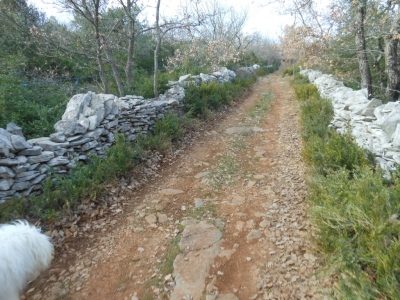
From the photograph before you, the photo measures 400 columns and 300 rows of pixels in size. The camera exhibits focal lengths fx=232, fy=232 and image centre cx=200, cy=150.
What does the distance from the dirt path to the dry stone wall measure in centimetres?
111

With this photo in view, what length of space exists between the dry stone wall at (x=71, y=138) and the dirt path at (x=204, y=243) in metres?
1.11

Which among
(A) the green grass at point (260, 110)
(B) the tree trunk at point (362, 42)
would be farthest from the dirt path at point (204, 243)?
(B) the tree trunk at point (362, 42)

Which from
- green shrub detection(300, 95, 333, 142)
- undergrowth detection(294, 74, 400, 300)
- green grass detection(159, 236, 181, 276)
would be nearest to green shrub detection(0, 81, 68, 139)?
green grass detection(159, 236, 181, 276)

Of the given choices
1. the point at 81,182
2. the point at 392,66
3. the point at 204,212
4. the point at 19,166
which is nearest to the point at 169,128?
the point at 81,182

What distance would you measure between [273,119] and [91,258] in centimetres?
673

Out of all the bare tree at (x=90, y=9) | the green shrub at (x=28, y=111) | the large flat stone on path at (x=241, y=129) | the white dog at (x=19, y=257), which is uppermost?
the bare tree at (x=90, y=9)

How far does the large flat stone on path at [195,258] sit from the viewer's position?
236cm

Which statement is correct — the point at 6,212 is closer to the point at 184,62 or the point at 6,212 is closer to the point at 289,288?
the point at 289,288

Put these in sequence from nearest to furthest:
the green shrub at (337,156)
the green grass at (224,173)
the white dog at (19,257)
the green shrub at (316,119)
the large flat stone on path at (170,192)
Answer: the white dog at (19,257), the green shrub at (337,156), the large flat stone on path at (170,192), the green grass at (224,173), the green shrub at (316,119)

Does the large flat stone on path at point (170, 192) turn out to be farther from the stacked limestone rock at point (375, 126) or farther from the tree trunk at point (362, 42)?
the tree trunk at point (362, 42)

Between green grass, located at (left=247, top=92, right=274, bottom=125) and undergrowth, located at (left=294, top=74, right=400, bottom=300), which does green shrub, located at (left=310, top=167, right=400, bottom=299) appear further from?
green grass, located at (left=247, top=92, right=274, bottom=125)

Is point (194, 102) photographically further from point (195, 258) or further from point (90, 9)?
point (195, 258)

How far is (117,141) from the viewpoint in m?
4.45

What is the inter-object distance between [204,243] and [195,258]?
0.82ft
